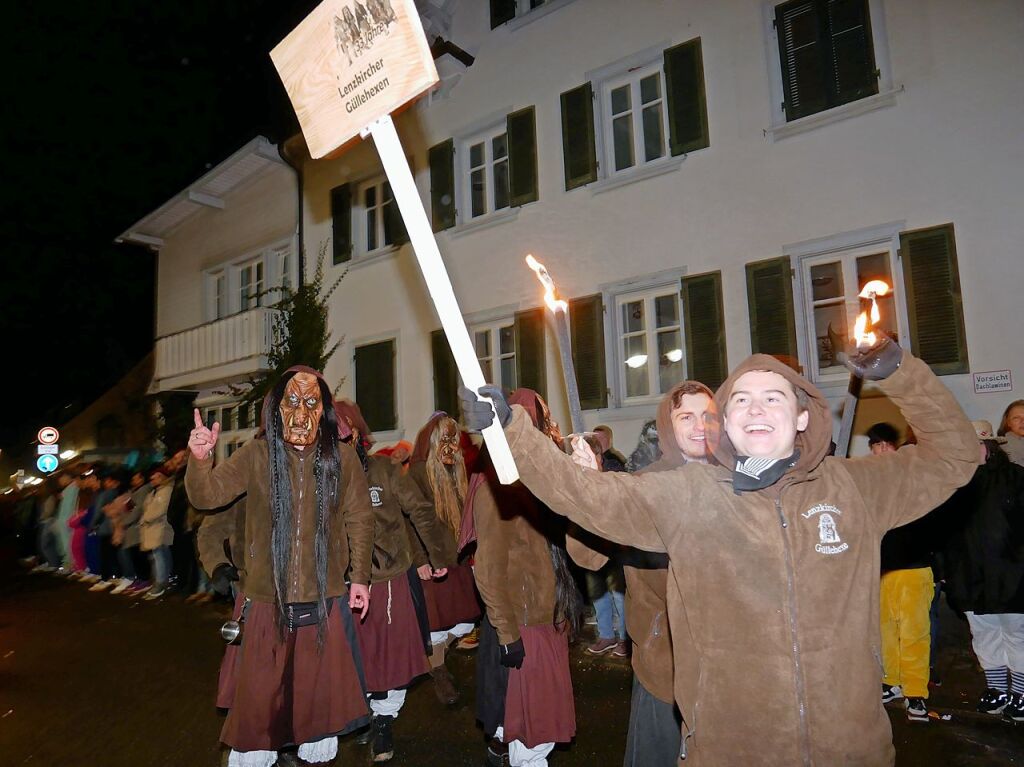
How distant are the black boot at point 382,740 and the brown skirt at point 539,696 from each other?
1.31m

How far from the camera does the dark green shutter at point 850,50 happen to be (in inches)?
348

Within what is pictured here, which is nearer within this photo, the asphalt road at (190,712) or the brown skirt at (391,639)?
the asphalt road at (190,712)

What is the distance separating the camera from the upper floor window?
889cm

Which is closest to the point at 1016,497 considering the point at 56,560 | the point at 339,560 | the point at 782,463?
the point at 782,463

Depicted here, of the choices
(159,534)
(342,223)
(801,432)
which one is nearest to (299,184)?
(342,223)

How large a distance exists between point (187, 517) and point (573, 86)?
9.19m

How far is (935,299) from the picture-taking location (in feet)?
27.2

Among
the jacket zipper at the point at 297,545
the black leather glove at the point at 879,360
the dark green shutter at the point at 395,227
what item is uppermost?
the dark green shutter at the point at 395,227

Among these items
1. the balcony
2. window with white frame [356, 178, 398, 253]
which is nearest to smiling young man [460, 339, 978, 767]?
window with white frame [356, 178, 398, 253]

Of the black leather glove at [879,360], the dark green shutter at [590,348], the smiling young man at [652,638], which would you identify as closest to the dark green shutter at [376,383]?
the dark green shutter at [590,348]

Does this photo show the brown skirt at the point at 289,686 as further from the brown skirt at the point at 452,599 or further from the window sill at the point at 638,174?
the window sill at the point at 638,174

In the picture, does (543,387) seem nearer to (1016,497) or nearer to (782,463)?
(1016,497)

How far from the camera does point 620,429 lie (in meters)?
10.8

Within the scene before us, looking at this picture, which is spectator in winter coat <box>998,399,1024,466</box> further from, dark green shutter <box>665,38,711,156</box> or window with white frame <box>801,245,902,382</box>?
dark green shutter <box>665,38,711,156</box>
